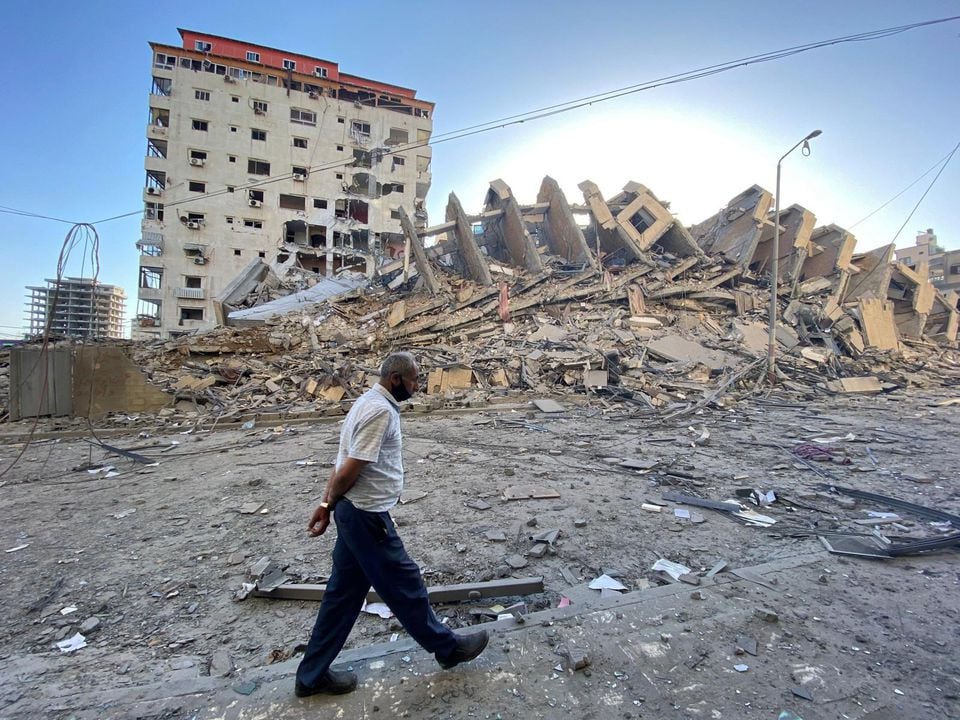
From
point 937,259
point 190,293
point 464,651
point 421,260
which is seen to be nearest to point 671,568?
point 464,651

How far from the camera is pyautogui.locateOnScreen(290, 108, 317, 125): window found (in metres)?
33.6

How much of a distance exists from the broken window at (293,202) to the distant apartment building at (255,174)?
74 mm

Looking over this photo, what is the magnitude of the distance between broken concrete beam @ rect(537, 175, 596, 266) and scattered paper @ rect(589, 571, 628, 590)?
14.1m

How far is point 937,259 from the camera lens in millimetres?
40219

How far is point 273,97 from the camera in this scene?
3322 cm

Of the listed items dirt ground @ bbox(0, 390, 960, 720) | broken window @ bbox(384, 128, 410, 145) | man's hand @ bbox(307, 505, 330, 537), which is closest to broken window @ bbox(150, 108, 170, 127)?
broken window @ bbox(384, 128, 410, 145)

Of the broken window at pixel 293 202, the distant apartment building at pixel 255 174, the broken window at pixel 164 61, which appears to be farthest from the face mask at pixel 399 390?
the broken window at pixel 164 61

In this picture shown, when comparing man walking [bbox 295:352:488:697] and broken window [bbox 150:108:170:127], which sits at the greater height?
broken window [bbox 150:108:170:127]

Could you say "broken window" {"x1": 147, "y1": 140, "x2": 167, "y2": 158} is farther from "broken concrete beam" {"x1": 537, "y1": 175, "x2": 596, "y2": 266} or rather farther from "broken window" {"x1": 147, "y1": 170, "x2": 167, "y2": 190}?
"broken concrete beam" {"x1": 537, "y1": 175, "x2": 596, "y2": 266}

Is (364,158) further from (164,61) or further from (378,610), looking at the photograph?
(378,610)

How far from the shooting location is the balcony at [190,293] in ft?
97.5

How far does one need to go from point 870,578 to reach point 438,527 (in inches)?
117

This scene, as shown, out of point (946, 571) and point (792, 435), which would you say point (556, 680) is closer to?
point (946, 571)

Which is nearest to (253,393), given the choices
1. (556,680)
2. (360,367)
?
(360,367)
